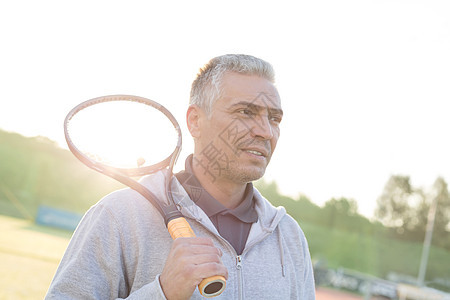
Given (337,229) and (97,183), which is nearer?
(97,183)

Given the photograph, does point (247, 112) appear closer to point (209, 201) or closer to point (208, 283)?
point (209, 201)

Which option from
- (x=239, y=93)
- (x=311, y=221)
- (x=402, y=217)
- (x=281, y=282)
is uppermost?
(x=239, y=93)

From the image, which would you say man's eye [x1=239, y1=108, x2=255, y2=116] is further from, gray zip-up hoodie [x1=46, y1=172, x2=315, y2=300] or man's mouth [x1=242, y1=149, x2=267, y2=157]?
gray zip-up hoodie [x1=46, y1=172, x2=315, y2=300]

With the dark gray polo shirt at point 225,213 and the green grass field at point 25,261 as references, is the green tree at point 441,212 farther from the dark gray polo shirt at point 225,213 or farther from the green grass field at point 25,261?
the dark gray polo shirt at point 225,213

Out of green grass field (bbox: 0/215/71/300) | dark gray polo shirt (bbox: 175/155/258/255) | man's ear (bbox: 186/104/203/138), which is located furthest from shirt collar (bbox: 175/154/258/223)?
green grass field (bbox: 0/215/71/300)

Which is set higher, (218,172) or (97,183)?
(218,172)

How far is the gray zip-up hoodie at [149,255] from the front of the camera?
1649 mm

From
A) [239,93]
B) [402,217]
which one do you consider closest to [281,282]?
[239,93]

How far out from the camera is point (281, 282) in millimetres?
1950

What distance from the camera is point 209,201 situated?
200cm

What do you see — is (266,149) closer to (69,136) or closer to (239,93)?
(239,93)

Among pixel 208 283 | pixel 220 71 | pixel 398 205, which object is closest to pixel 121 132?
pixel 220 71

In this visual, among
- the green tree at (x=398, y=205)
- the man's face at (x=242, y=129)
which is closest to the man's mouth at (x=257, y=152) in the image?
the man's face at (x=242, y=129)

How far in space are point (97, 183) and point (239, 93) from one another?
1791 cm
